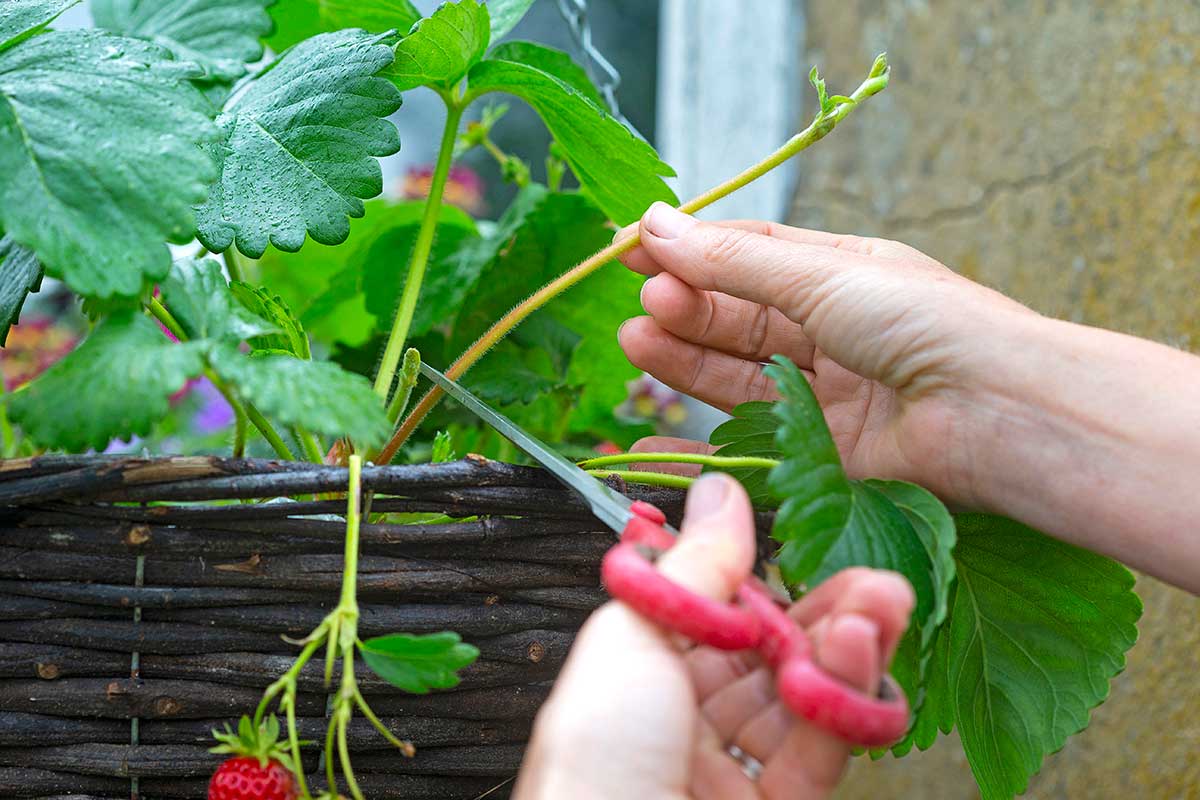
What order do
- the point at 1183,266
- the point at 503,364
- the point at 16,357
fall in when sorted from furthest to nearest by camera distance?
the point at 16,357, the point at 1183,266, the point at 503,364

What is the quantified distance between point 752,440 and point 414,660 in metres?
0.22

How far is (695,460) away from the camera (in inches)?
18.3

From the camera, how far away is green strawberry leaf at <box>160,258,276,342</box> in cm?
39

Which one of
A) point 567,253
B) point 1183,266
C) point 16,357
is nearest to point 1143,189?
point 1183,266

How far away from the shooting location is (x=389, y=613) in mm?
407

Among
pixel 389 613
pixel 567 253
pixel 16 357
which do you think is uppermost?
pixel 567 253

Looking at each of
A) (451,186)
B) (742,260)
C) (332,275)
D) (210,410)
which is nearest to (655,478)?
(742,260)

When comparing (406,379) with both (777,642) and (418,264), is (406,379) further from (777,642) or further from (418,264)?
(777,642)

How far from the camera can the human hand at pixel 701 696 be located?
0.27 m

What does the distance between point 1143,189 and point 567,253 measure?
58 cm

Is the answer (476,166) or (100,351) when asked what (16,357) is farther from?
(100,351)

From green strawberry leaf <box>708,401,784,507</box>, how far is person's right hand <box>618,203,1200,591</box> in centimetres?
5

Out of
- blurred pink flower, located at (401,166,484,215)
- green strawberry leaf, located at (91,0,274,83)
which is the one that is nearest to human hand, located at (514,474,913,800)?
green strawberry leaf, located at (91,0,274,83)

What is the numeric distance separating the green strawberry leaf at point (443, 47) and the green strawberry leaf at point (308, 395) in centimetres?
21
